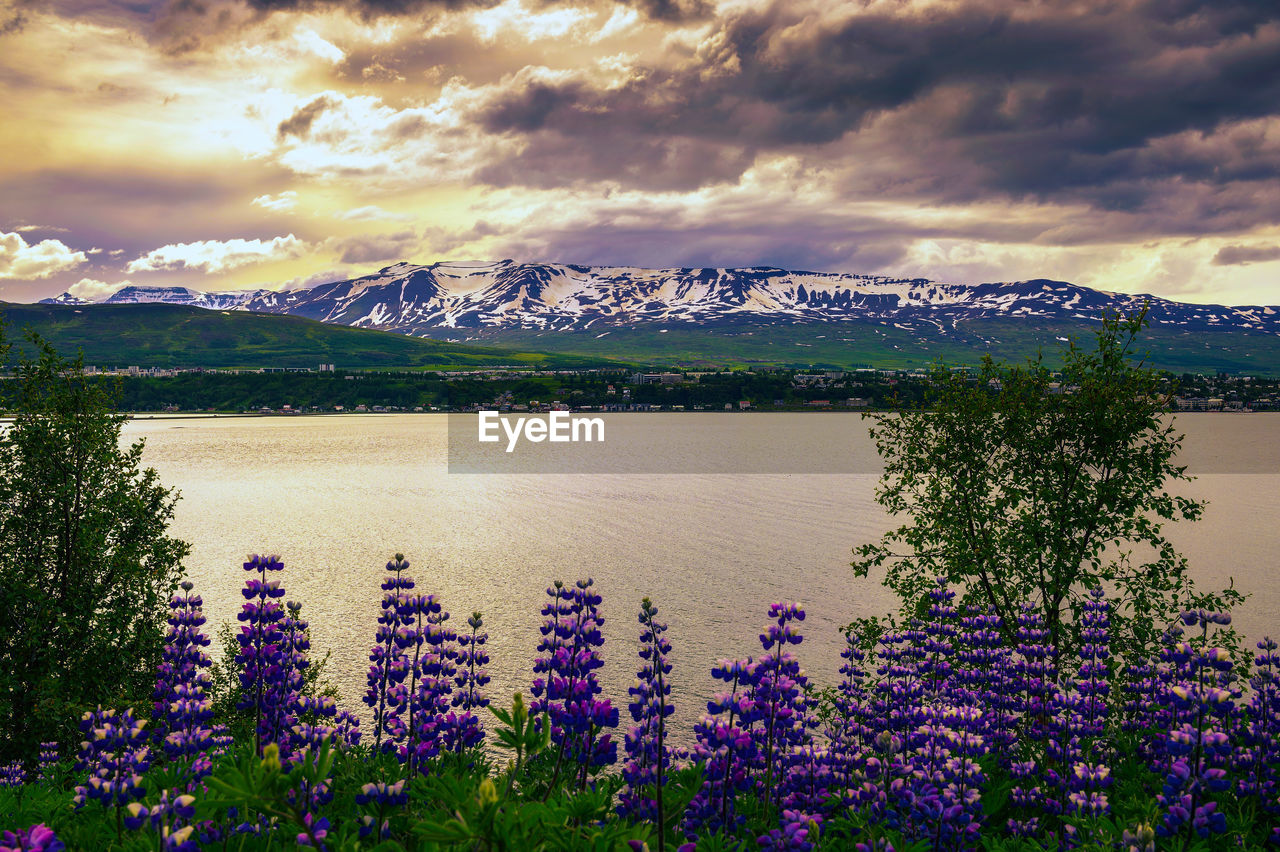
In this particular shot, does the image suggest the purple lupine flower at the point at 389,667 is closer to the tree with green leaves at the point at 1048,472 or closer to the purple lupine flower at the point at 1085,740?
the purple lupine flower at the point at 1085,740

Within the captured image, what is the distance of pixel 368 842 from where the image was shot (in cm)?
620

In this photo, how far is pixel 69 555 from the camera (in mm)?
24688

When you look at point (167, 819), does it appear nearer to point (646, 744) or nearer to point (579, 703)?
point (579, 703)

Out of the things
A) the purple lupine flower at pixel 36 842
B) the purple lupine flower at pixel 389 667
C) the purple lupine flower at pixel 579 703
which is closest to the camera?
the purple lupine flower at pixel 36 842

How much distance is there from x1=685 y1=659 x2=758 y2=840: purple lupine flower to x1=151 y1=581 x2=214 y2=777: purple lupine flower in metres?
5.14

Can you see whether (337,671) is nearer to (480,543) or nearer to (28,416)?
(28,416)

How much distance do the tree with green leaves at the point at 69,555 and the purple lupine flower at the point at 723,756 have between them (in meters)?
22.3

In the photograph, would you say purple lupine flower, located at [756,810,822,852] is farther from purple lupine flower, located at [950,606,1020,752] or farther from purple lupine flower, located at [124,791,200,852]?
purple lupine flower, located at [950,606,1020,752]

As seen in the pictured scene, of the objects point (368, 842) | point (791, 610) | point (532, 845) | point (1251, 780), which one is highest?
point (791, 610)

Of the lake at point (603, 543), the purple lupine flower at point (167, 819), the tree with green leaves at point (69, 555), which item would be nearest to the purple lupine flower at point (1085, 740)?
the purple lupine flower at point (167, 819)

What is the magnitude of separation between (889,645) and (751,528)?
6538cm


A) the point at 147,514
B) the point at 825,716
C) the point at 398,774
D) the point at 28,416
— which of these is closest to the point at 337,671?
the point at 147,514

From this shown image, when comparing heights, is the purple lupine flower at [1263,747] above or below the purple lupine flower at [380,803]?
below

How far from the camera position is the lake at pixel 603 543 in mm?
42469
